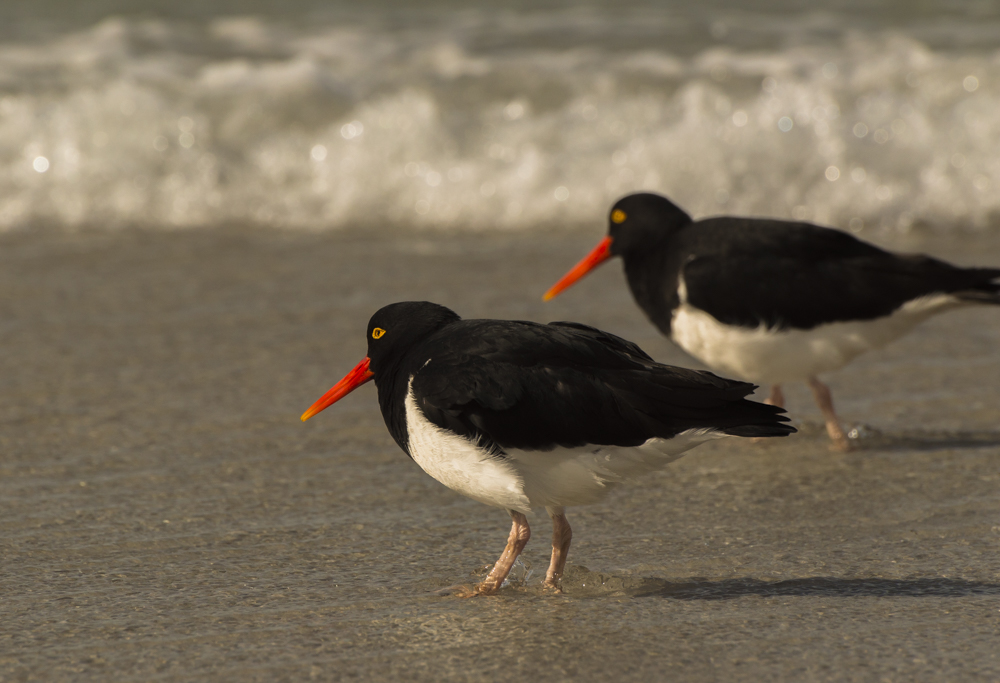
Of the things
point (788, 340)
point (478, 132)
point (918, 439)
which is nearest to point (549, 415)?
point (788, 340)

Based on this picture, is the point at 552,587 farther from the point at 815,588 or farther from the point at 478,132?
the point at 478,132

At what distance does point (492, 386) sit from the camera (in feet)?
9.64

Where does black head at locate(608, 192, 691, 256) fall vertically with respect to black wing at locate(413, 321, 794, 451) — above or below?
above

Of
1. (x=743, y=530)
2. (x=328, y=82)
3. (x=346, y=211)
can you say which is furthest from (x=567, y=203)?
(x=743, y=530)

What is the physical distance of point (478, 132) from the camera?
8.20 meters

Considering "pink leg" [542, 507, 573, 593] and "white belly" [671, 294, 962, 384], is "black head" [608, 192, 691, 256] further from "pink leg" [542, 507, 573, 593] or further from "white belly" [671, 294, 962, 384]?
"pink leg" [542, 507, 573, 593]

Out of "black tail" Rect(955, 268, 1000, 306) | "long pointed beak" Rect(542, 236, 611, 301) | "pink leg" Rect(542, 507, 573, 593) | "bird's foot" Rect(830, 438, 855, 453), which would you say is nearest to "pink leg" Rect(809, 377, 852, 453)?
"bird's foot" Rect(830, 438, 855, 453)

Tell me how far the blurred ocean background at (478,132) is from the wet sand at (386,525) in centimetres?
174

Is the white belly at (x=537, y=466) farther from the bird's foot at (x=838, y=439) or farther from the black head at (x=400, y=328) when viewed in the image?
the bird's foot at (x=838, y=439)

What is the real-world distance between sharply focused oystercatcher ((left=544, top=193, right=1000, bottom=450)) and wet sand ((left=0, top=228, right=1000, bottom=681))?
12.6 inches

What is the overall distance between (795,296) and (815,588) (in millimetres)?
1599

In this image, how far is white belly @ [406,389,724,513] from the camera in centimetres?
296

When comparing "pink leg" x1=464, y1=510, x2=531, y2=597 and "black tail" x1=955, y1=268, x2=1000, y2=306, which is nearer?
"pink leg" x1=464, y1=510, x2=531, y2=597

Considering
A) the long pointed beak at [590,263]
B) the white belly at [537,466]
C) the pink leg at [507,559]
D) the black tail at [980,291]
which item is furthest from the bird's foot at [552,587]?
the black tail at [980,291]
